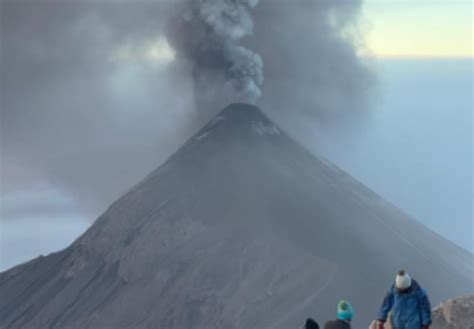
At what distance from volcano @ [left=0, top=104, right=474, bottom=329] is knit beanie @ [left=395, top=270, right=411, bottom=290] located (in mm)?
39264

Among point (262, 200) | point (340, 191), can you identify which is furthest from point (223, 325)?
point (340, 191)

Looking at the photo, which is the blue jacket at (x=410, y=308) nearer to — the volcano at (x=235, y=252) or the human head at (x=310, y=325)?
the human head at (x=310, y=325)

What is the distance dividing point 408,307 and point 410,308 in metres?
0.04

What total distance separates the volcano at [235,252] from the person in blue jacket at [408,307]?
3877 centimetres

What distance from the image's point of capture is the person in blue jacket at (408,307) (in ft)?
51.8

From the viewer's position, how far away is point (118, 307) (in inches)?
2506

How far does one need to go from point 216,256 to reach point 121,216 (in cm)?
1257

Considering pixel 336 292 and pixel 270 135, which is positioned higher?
pixel 270 135

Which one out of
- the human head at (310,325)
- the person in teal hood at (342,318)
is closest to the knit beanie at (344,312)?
the person in teal hood at (342,318)

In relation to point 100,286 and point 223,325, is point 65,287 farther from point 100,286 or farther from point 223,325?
point 223,325

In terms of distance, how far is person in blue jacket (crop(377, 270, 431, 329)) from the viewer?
15789 mm

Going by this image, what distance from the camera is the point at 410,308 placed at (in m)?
15.9

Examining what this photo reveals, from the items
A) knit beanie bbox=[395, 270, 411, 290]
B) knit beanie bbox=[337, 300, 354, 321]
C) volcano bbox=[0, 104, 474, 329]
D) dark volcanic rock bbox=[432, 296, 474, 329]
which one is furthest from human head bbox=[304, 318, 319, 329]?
volcano bbox=[0, 104, 474, 329]

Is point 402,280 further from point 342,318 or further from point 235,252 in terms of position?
→ point 235,252
